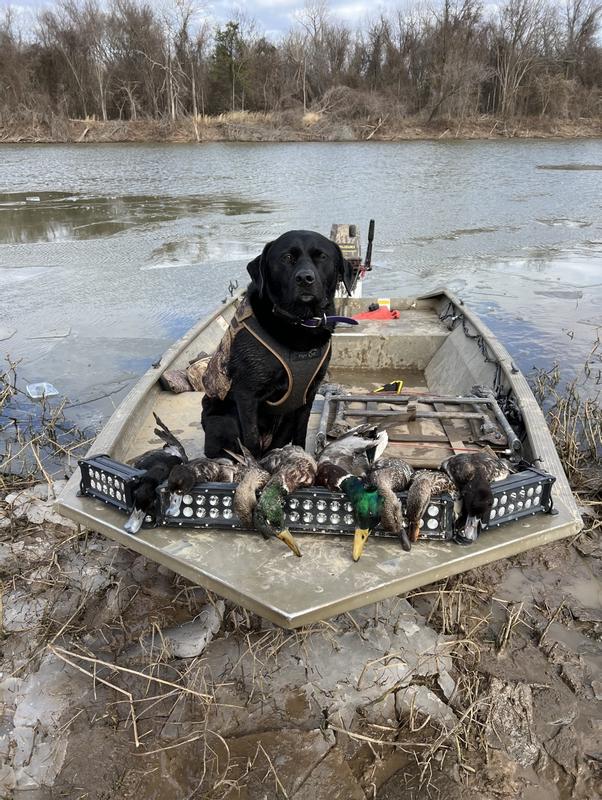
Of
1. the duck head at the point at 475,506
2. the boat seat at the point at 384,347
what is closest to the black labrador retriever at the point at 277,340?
the duck head at the point at 475,506

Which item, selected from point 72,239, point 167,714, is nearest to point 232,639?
point 167,714

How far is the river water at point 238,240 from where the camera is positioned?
8773 mm

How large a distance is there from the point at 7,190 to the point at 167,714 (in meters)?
22.9

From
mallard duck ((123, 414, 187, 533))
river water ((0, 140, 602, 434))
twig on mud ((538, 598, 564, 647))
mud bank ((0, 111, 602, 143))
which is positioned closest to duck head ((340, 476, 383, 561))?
mallard duck ((123, 414, 187, 533))

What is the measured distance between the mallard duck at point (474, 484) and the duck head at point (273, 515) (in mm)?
747

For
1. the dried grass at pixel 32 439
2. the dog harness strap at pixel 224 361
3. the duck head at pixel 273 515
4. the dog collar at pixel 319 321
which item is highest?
the dog collar at pixel 319 321

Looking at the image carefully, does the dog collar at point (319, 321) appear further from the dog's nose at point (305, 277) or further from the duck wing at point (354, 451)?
the duck wing at point (354, 451)

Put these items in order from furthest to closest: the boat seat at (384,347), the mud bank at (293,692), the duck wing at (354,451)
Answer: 1. the boat seat at (384,347)
2. the duck wing at (354,451)
3. the mud bank at (293,692)

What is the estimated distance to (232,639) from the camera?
3.27 meters

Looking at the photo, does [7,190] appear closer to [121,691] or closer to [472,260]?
[472,260]

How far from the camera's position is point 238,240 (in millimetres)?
14750

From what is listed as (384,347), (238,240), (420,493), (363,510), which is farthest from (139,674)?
(238,240)

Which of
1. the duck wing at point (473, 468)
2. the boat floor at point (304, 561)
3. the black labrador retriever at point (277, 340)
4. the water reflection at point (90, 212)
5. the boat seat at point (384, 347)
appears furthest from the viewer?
the water reflection at point (90, 212)

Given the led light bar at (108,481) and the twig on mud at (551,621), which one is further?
the twig on mud at (551,621)
